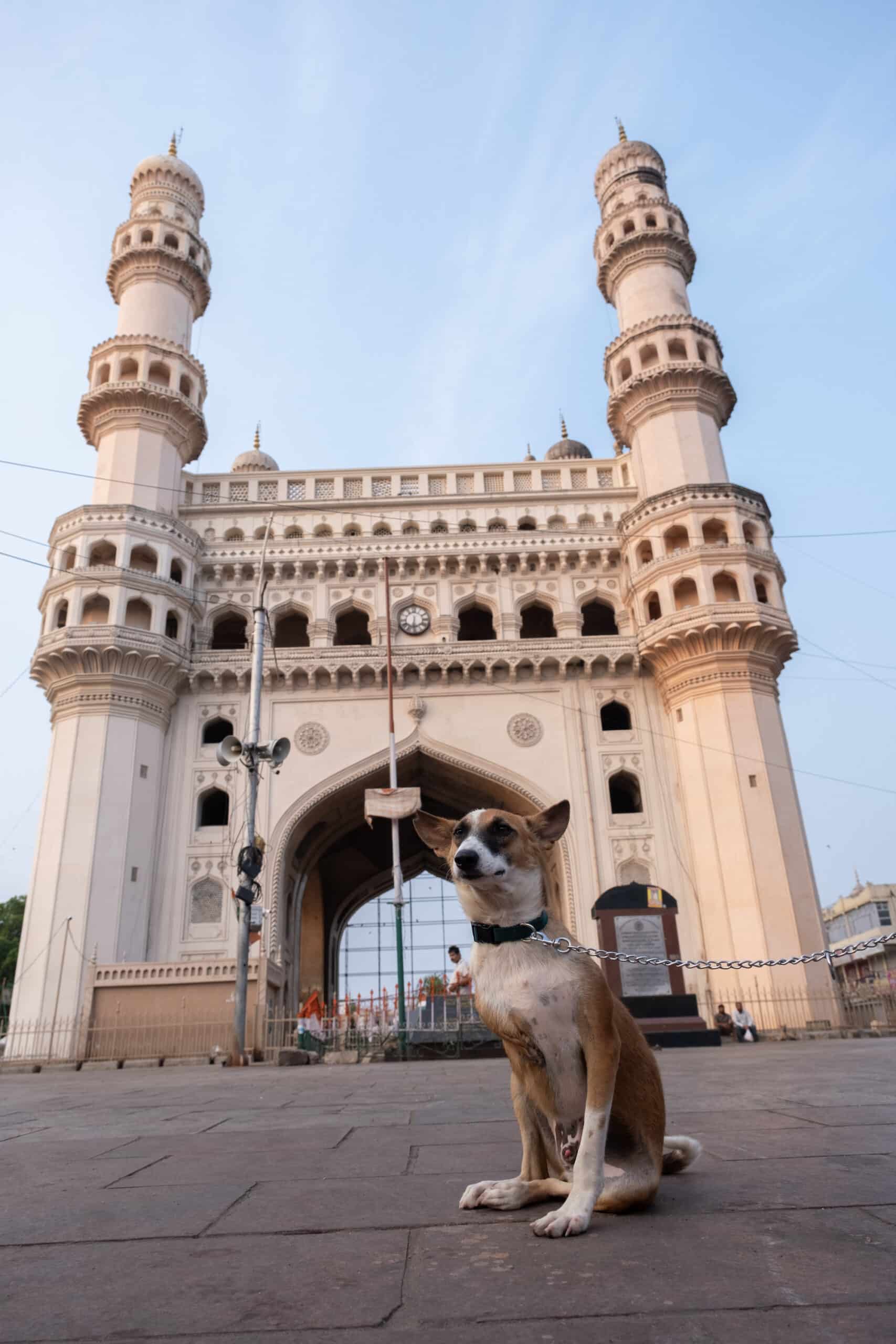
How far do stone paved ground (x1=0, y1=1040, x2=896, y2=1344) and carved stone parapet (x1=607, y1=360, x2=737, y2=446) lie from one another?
75.3 feet

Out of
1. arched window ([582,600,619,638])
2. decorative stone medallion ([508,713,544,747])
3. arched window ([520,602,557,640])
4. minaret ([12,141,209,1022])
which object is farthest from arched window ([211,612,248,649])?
arched window ([582,600,619,638])

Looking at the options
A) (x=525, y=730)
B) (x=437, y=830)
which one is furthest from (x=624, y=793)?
(x=437, y=830)

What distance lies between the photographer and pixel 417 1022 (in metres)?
18.6

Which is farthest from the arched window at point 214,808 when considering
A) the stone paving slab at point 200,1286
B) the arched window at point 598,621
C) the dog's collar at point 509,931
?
the stone paving slab at point 200,1286

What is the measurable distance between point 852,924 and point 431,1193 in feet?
191

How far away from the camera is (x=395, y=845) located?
61.0 feet

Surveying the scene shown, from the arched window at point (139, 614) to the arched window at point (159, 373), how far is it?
268 inches

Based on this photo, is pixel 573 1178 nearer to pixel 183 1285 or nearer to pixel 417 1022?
pixel 183 1285

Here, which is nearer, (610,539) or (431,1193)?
(431,1193)

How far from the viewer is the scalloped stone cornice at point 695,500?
76.4 ft

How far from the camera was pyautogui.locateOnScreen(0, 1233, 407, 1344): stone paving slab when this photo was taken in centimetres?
168

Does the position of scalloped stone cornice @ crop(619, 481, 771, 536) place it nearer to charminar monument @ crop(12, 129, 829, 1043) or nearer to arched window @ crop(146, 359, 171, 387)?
charminar monument @ crop(12, 129, 829, 1043)

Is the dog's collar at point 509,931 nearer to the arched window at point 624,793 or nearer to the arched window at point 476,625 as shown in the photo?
the arched window at point 624,793

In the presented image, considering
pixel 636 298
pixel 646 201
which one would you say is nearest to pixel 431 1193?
pixel 636 298
